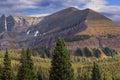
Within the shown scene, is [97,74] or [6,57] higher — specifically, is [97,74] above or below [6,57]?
below

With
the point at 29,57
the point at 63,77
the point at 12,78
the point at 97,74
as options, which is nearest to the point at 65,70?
the point at 63,77

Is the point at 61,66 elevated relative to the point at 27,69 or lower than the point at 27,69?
elevated

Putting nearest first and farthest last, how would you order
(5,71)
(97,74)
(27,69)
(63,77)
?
(63,77)
(5,71)
(27,69)
(97,74)

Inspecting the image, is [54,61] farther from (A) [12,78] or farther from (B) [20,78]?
(B) [20,78]

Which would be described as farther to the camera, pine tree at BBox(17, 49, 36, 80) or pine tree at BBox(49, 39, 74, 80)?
pine tree at BBox(17, 49, 36, 80)

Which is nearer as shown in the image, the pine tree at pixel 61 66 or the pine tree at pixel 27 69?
the pine tree at pixel 61 66

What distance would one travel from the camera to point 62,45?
139ft

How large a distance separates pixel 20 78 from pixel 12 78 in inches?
233

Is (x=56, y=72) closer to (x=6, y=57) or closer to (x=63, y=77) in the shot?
(x=63, y=77)

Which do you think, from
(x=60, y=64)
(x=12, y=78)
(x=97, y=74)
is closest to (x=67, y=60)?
(x=60, y=64)

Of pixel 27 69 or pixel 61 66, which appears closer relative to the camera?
pixel 61 66

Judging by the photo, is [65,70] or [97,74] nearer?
[65,70]

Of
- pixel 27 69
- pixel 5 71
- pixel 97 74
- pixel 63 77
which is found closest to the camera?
pixel 63 77

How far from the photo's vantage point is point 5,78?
148ft
